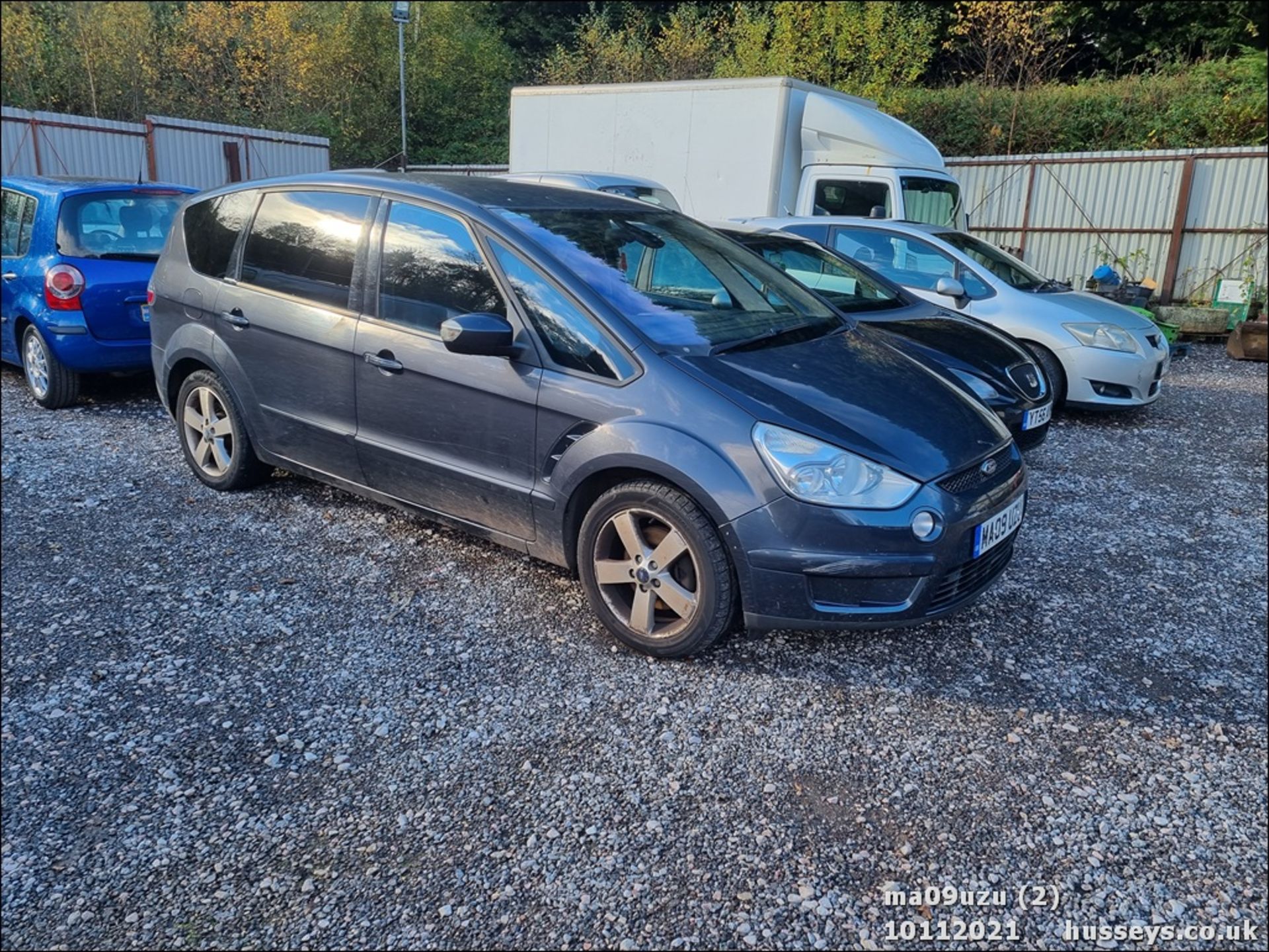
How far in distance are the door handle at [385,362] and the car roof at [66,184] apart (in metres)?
3.65

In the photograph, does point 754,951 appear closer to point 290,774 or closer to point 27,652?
point 290,774

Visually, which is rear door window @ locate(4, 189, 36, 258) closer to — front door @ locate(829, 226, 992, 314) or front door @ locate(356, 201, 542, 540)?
front door @ locate(356, 201, 542, 540)

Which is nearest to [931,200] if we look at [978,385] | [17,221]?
[978,385]

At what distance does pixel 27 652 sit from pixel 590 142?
10.2 metres

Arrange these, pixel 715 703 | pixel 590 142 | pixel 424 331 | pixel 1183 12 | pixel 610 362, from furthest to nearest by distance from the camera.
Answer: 1. pixel 1183 12
2. pixel 590 142
3. pixel 424 331
4. pixel 610 362
5. pixel 715 703

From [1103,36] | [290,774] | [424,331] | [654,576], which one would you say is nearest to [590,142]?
[424,331]

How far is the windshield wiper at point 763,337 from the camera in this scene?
3.71 m

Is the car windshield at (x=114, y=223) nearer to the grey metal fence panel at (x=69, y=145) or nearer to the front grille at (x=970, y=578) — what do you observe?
the front grille at (x=970, y=578)

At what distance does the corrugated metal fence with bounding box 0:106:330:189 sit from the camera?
1512 cm

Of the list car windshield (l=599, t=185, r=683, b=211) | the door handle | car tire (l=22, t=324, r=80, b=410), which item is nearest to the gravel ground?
the door handle

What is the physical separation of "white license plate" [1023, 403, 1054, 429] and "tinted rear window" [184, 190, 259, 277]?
4.53m

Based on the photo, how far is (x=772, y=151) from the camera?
10719 millimetres

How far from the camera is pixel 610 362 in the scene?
356 cm

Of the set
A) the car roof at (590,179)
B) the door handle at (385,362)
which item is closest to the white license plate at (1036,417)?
the door handle at (385,362)
